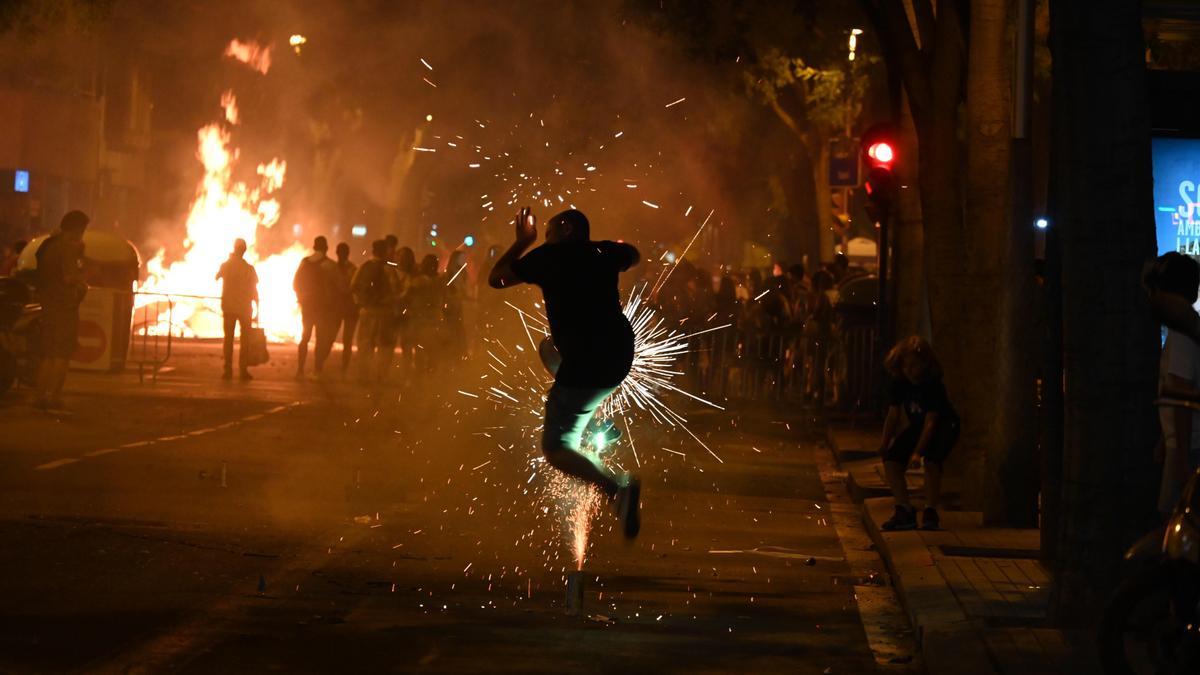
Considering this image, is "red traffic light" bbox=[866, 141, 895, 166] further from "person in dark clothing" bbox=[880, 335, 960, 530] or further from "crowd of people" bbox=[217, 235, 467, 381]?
"person in dark clothing" bbox=[880, 335, 960, 530]

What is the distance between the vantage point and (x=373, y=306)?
23438mm

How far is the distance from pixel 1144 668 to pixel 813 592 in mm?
2594

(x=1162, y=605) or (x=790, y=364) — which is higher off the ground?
(x=790, y=364)

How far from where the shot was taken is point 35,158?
42.2 m

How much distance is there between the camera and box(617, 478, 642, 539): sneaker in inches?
338

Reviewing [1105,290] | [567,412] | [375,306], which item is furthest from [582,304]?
[375,306]

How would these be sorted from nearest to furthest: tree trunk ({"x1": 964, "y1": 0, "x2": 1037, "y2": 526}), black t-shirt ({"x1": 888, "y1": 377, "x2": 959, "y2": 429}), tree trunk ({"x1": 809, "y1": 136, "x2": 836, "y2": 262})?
black t-shirt ({"x1": 888, "y1": 377, "x2": 959, "y2": 429})
tree trunk ({"x1": 964, "y1": 0, "x2": 1037, "y2": 526})
tree trunk ({"x1": 809, "y1": 136, "x2": 836, "y2": 262})

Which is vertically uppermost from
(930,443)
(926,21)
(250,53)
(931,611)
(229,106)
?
(250,53)

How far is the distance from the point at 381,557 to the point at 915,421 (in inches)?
148

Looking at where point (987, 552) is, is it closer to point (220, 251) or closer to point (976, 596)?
point (976, 596)

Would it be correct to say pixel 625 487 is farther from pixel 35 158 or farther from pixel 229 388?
pixel 35 158

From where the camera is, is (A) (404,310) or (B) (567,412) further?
(A) (404,310)

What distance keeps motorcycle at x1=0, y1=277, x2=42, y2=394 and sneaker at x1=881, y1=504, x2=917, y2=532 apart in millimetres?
9604

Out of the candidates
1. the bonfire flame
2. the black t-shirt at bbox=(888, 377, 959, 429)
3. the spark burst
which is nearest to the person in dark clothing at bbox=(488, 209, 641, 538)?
the spark burst
